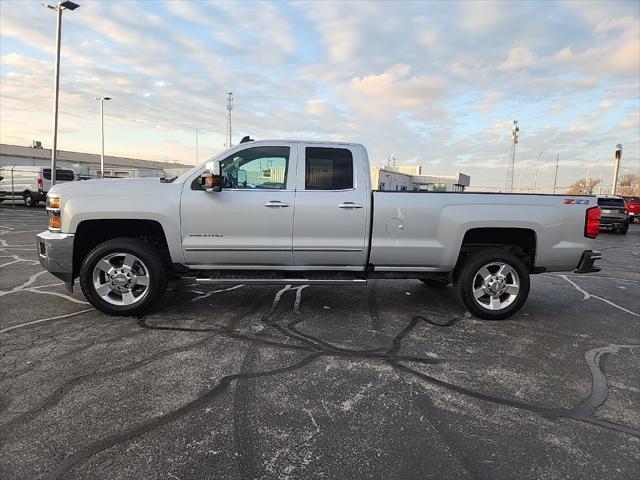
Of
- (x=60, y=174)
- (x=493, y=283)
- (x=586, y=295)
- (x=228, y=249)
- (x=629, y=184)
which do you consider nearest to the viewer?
(x=228, y=249)

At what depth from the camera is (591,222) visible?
17.7ft

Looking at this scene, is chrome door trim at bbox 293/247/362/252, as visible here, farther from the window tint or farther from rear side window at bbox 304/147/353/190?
the window tint

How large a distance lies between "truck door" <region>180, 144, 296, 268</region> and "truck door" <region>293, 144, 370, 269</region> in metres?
0.14

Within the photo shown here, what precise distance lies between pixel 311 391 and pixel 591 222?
4115 mm

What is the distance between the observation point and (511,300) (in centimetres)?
552

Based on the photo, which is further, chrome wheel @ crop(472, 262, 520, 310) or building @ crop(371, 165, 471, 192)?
building @ crop(371, 165, 471, 192)

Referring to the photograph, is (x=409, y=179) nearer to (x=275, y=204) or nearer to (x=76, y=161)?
(x=76, y=161)

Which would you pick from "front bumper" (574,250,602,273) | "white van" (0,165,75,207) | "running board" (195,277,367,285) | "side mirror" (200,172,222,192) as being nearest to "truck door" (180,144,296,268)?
"side mirror" (200,172,222,192)

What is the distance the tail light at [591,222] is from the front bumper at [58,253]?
6041 mm

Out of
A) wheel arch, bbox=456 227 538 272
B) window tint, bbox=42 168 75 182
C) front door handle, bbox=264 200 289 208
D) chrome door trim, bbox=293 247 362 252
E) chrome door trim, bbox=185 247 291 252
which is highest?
window tint, bbox=42 168 75 182

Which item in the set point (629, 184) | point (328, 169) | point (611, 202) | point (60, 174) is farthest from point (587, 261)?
point (629, 184)

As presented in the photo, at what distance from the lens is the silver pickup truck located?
5.07 m

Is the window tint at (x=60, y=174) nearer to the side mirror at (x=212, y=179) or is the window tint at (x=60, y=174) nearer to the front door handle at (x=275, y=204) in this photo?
the side mirror at (x=212, y=179)

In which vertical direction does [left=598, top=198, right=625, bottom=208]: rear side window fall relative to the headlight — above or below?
above
